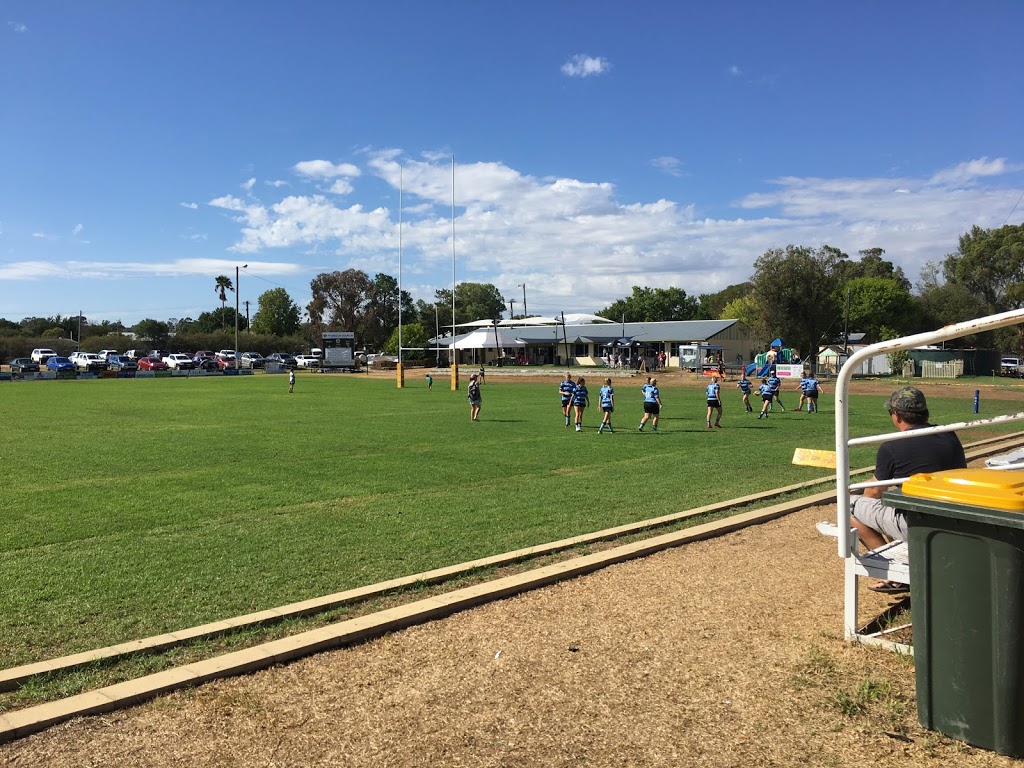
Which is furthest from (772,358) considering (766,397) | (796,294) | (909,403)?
(909,403)

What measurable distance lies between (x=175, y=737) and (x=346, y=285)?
114 metres

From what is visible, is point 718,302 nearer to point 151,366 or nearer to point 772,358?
point 772,358

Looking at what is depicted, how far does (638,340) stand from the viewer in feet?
240

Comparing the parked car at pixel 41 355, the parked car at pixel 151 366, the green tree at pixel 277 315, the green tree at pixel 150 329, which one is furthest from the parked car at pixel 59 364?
the green tree at pixel 277 315

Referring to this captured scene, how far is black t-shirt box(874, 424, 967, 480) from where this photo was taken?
5.05 meters

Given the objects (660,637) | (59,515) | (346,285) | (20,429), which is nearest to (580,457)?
(59,515)

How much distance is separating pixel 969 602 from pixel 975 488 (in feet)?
1.66

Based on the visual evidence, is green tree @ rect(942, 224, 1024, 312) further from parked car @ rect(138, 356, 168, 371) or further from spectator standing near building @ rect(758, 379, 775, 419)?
parked car @ rect(138, 356, 168, 371)

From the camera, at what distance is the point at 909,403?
5223 millimetres

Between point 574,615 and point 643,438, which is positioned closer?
point 574,615

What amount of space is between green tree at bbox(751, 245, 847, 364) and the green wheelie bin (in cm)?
5734

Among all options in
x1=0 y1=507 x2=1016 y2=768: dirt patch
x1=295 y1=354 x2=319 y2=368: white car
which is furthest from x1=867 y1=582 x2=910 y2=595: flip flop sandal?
x1=295 y1=354 x2=319 y2=368: white car

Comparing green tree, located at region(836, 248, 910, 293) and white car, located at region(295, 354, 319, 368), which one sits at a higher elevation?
green tree, located at region(836, 248, 910, 293)

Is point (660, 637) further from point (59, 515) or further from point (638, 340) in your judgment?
point (638, 340)
